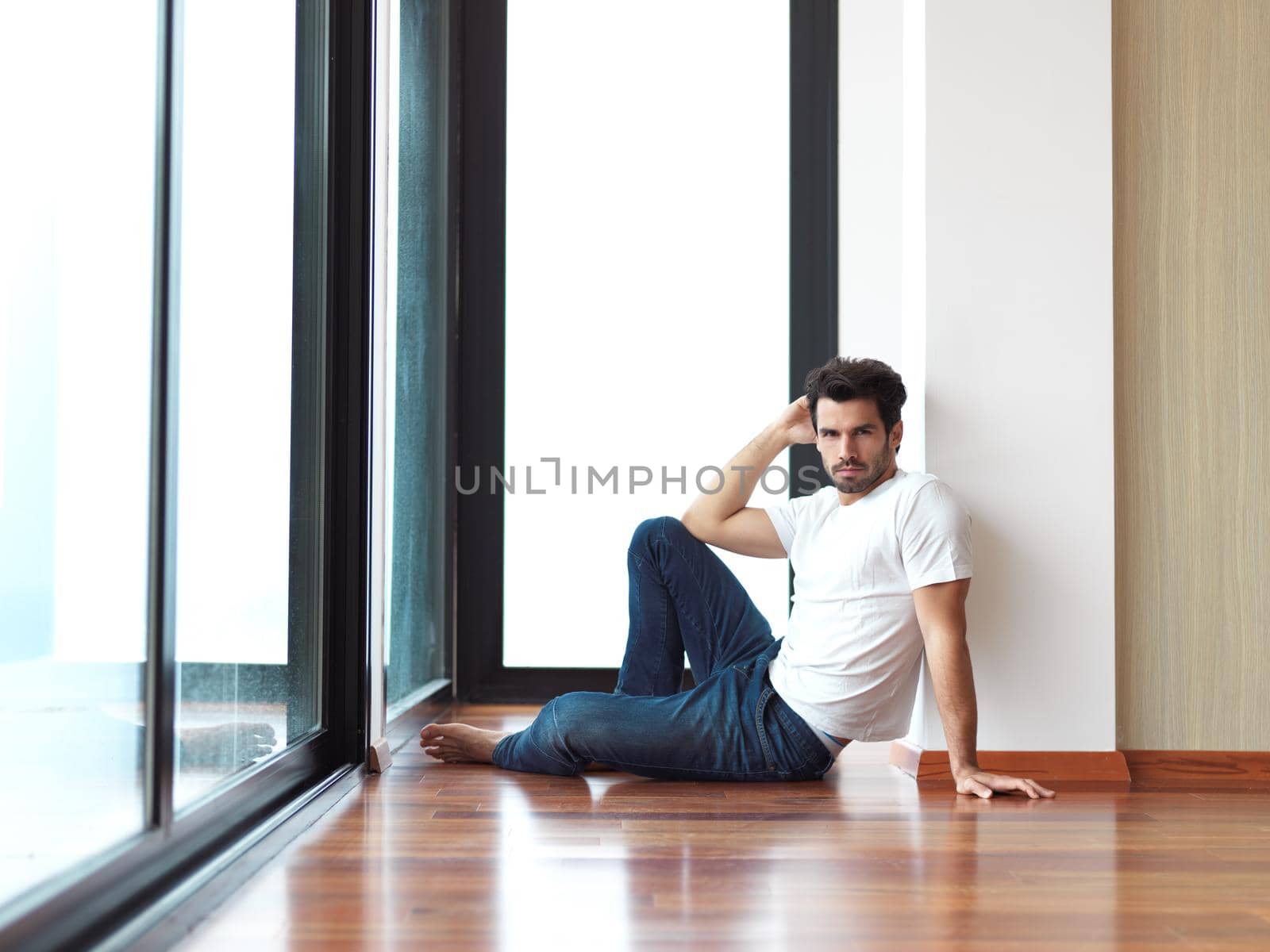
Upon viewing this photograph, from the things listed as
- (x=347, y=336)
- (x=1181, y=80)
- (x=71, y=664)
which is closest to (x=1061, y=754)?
(x=1181, y=80)

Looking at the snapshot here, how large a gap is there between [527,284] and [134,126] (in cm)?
228

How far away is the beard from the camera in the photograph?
2305 mm

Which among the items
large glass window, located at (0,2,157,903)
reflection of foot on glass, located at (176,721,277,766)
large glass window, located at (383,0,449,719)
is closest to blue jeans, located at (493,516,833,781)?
large glass window, located at (383,0,449,719)

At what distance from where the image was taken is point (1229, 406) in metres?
2.51

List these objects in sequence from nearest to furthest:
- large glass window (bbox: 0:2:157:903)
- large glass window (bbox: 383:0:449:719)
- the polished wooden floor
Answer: large glass window (bbox: 0:2:157:903), the polished wooden floor, large glass window (bbox: 383:0:449:719)

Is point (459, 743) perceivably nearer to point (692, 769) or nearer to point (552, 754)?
point (552, 754)

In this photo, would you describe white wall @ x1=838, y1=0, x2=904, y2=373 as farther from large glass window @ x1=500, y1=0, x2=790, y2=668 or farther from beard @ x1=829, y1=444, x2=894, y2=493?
beard @ x1=829, y1=444, x2=894, y2=493

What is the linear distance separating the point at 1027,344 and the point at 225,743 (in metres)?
1.80

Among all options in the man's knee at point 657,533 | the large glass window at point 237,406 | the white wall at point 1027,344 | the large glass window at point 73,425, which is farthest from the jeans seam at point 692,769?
the large glass window at point 73,425

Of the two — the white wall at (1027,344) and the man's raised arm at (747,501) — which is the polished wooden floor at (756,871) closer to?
the white wall at (1027,344)

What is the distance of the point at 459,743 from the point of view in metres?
2.50

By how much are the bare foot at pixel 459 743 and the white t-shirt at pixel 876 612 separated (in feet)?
2.19

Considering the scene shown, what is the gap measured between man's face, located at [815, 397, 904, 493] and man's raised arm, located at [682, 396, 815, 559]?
8.1 inches

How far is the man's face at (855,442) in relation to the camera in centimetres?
229
